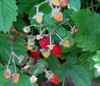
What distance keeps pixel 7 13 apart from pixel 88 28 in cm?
41

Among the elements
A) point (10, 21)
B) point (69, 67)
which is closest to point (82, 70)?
point (69, 67)

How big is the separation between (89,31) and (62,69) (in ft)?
1.33

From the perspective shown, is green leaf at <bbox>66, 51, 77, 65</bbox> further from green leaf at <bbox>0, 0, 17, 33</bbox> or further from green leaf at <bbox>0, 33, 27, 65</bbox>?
green leaf at <bbox>0, 0, 17, 33</bbox>

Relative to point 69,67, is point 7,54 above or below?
above

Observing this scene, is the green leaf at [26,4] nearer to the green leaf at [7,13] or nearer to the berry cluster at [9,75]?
the green leaf at [7,13]

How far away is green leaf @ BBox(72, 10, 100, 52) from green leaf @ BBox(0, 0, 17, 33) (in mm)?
294

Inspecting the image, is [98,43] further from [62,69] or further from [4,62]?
[4,62]

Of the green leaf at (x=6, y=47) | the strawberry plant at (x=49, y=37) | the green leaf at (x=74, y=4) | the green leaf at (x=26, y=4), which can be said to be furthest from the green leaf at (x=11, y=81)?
the green leaf at (x=74, y=4)

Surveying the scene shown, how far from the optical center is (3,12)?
0.99 meters

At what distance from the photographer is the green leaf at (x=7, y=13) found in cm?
98

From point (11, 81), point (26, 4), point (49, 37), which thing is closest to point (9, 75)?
point (11, 81)

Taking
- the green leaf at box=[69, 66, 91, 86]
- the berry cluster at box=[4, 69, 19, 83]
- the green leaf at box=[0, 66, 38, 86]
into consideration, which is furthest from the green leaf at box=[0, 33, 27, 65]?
the green leaf at box=[69, 66, 91, 86]

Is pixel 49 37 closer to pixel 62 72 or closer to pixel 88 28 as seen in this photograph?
pixel 88 28

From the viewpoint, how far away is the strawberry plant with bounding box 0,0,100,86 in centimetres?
92
